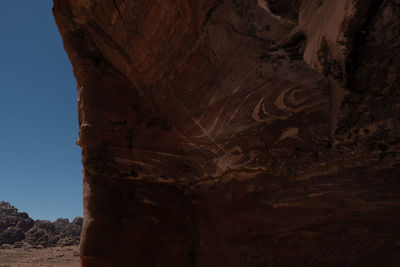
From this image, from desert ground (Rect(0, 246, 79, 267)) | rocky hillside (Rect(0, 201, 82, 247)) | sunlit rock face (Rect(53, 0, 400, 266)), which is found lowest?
desert ground (Rect(0, 246, 79, 267))

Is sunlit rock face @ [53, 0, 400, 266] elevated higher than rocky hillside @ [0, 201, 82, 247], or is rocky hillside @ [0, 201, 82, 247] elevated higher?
sunlit rock face @ [53, 0, 400, 266]

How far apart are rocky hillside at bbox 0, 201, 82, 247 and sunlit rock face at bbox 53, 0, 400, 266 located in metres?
20.7

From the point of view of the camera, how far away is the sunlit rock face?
86.4 inches

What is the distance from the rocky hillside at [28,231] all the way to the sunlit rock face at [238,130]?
20.7m

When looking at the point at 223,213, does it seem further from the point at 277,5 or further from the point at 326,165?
the point at 277,5

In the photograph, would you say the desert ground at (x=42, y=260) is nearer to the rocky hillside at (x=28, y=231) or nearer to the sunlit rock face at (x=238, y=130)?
the rocky hillside at (x=28, y=231)

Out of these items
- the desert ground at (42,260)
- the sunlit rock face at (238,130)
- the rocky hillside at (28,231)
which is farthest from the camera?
the rocky hillside at (28,231)

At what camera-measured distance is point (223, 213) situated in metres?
3.39

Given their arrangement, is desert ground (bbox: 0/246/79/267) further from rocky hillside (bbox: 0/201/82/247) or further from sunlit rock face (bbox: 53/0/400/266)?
sunlit rock face (bbox: 53/0/400/266)

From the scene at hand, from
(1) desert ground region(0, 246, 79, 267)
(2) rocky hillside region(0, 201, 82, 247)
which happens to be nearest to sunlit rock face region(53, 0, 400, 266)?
(1) desert ground region(0, 246, 79, 267)

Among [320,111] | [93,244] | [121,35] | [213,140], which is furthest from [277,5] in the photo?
[93,244]

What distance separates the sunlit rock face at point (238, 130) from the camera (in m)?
2.19

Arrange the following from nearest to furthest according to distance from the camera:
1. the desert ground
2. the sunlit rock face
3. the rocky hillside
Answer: the sunlit rock face < the desert ground < the rocky hillside

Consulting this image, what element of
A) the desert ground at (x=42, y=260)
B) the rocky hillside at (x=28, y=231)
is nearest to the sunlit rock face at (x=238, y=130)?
the desert ground at (x=42, y=260)
